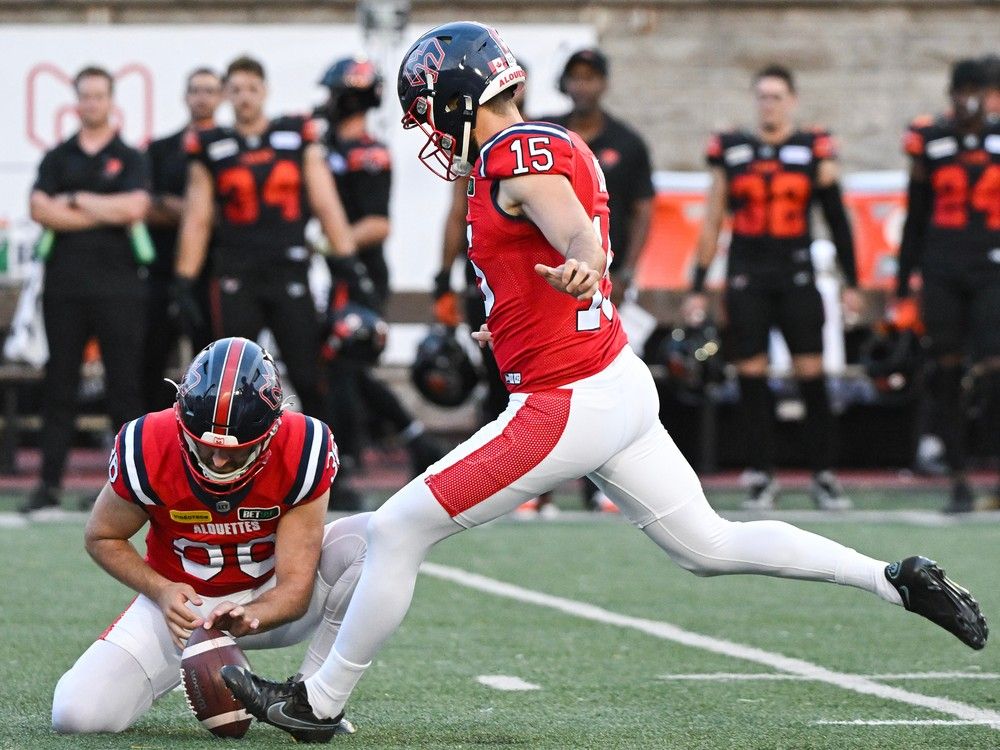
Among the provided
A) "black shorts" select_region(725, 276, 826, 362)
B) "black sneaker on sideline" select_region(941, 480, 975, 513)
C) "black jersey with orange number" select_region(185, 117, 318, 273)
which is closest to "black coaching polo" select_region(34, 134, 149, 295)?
"black jersey with orange number" select_region(185, 117, 318, 273)

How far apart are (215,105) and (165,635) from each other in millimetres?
5756

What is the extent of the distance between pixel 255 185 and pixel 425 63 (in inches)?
187

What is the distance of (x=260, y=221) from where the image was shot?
9.05m

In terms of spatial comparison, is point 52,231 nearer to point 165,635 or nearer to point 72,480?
point 72,480

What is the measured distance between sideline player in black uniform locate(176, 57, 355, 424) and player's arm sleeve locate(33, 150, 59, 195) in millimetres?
664

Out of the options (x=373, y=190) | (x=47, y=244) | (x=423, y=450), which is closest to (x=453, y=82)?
(x=47, y=244)

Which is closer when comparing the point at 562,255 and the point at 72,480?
the point at 562,255

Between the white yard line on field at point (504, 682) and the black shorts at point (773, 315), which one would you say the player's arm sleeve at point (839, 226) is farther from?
the white yard line on field at point (504, 682)

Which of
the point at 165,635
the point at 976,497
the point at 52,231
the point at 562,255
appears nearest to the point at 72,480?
the point at 52,231

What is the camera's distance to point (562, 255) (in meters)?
4.18

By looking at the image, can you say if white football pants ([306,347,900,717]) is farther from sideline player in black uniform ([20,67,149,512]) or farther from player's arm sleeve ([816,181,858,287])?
player's arm sleeve ([816,181,858,287])

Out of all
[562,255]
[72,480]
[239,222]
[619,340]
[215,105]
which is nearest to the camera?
[562,255]

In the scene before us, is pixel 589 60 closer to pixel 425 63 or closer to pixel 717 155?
pixel 717 155

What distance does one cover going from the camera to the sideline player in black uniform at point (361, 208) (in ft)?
31.9
